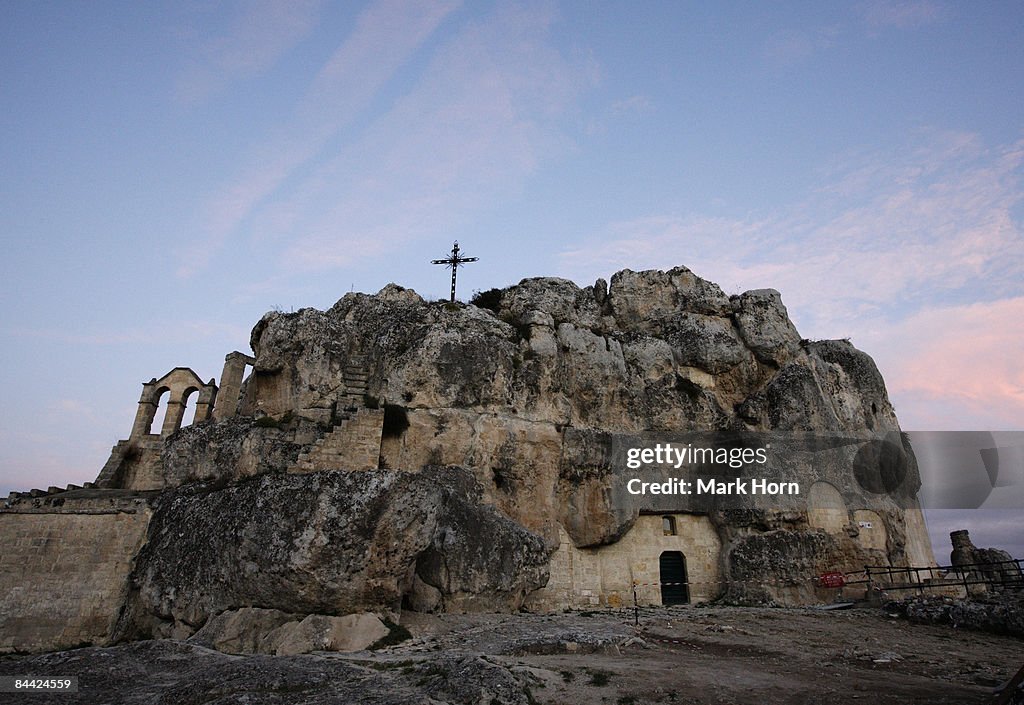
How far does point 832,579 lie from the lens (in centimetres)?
2095

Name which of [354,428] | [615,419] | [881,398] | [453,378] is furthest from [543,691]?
[881,398]

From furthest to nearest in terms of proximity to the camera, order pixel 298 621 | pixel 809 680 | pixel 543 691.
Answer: pixel 298 621 < pixel 809 680 < pixel 543 691

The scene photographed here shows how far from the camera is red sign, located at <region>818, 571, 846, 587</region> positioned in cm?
2073

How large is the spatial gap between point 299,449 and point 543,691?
439 inches

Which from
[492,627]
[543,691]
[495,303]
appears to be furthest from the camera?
[495,303]

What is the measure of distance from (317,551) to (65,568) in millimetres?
9259

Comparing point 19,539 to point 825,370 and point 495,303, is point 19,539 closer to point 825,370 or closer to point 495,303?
point 495,303

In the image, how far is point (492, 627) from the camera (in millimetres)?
15180

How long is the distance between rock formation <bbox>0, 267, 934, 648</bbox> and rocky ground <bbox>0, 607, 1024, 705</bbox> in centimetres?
253

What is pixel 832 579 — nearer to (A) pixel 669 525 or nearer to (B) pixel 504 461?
(A) pixel 669 525

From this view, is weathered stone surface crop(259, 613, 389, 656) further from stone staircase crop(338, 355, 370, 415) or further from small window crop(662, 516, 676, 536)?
small window crop(662, 516, 676, 536)

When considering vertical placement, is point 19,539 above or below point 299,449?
below

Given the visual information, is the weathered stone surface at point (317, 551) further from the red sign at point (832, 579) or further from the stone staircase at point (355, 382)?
the red sign at point (832, 579)

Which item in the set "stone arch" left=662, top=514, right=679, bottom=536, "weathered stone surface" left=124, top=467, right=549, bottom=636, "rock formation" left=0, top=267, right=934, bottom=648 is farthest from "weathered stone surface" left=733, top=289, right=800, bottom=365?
"weathered stone surface" left=124, top=467, right=549, bottom=636
